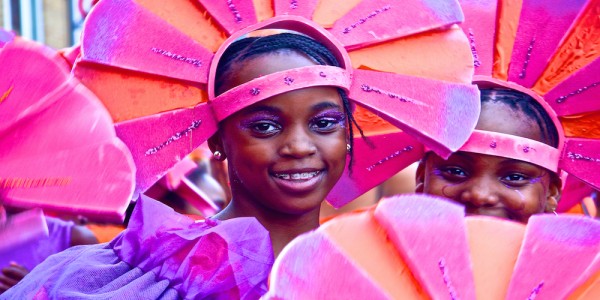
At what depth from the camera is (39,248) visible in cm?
230

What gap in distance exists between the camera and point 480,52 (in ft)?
8.59

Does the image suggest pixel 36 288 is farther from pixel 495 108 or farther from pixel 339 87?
pixel 495 108

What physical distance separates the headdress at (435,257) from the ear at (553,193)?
1209 millimetres

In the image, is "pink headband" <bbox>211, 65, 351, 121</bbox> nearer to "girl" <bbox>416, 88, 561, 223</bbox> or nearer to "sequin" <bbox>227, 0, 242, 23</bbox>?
"sequin" <bbox>227, 0, 242, 23</bbox>

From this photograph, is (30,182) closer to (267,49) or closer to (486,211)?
(267,49)

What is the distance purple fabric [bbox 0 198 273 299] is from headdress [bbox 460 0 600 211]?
890 mm

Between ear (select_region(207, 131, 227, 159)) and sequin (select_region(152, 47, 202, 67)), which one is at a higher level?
sequin (select_region(152, 47, 202, 67))

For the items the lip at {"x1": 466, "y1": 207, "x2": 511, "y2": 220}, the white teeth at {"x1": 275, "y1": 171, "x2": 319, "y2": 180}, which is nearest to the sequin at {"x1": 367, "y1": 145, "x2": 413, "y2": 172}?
Answer: the lip at {"x1": 466, "y1": 207, "x2": 511, "y2": 220}

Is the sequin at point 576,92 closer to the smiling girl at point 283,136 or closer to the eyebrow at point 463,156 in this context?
the eyebrow at point 463,156

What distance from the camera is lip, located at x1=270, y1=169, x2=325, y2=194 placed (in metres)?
2.19

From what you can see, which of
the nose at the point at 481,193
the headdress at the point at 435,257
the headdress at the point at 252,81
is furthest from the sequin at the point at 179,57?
the nose at the point at 481,193

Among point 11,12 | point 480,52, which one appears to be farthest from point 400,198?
point 11,12

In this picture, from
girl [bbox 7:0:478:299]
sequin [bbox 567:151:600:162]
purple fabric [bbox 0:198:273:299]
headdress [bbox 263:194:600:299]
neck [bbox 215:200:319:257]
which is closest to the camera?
headdress [bbox 263:194:600:299]

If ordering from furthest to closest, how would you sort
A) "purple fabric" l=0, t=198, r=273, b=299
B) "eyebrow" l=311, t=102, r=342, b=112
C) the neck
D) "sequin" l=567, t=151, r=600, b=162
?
"sequin" l=567, t=151, r=600, b=162 < the neck < "eyebrow" l=311, t=102, r=342, b=112 < "purple fabric" l=0, t=198, r=273, b=299
